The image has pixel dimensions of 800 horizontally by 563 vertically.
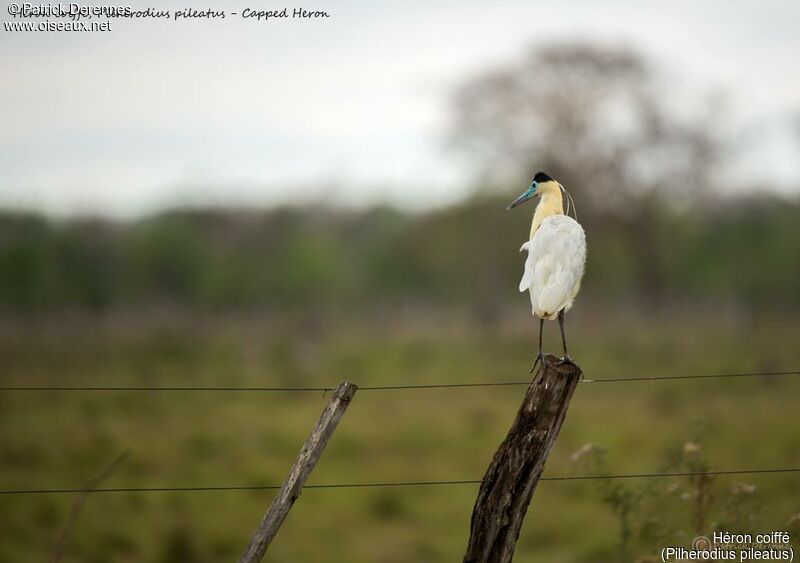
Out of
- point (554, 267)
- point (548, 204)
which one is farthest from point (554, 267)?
point (548, 204)

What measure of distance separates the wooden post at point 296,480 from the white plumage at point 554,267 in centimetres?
165

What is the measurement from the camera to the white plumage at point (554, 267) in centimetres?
530

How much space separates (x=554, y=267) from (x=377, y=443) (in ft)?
29.0

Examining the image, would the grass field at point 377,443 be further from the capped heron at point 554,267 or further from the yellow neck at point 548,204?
the yellow neck at point 548,204

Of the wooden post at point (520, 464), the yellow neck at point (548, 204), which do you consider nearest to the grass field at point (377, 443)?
the yellow neck at point (548, 204)

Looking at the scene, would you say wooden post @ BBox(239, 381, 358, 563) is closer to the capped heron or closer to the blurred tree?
the capped heron

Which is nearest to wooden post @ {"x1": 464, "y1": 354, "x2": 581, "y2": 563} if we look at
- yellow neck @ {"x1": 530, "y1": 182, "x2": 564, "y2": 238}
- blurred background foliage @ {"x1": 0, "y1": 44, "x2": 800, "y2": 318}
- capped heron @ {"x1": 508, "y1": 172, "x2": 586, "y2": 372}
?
capped heron @ {"x1": 508, "y1": 172, "x2": 586, "y2": 372}

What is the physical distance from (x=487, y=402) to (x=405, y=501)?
6.29 metres

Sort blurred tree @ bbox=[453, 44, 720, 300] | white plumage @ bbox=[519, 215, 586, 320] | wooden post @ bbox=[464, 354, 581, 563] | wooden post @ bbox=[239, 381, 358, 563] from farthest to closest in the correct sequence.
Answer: blurred tree @ bbox=[453, 44, 720, 300], white plumage @ bbox=[519, 215, 586, 320], wooden post @ bbox=[464, 354, 581, 563], wooden post @ bbox=[239, 381, 358, 563]

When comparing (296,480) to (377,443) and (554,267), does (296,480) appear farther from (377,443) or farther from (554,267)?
(377,443)

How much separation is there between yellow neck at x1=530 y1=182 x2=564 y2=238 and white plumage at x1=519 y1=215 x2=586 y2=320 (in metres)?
0.50

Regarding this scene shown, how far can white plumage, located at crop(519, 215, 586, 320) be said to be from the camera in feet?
17.4

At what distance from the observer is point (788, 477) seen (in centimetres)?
1082

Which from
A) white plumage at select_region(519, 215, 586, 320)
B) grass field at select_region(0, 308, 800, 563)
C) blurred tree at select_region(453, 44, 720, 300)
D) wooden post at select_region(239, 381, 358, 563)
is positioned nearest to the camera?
wooden post at select_region(239, 381, 358, 563)
